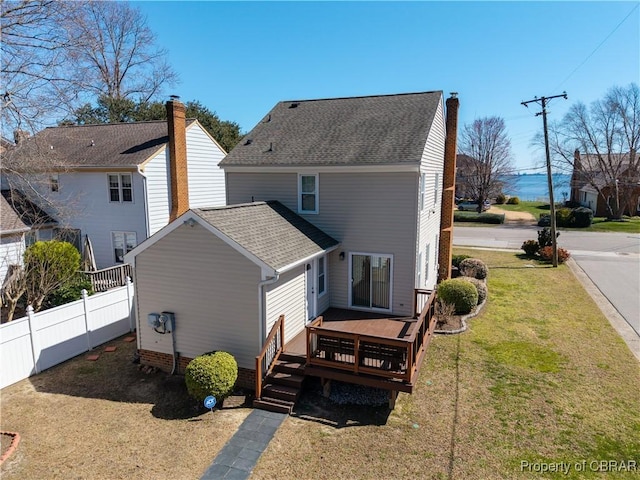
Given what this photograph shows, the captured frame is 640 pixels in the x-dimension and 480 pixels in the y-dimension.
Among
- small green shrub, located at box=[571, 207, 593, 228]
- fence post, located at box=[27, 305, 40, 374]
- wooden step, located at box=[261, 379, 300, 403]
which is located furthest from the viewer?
small green shrub, located at box=[571, 207, 593, 228]

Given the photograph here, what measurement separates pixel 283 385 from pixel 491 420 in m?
4.79

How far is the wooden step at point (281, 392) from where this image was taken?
9496 mm

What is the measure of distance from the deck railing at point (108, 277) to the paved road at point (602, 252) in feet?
66.7

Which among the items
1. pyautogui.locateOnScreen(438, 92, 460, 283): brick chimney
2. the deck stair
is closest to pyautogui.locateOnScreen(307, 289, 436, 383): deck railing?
the deck stair

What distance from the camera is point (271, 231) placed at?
1162cm

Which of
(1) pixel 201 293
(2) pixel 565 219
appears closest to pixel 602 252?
(2) pixel 565 219

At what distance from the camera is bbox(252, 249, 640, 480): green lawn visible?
7.49 m

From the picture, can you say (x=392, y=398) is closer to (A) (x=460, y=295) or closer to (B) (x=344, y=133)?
(A) (x=460, y=295)

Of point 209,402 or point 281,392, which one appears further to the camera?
point 281,392

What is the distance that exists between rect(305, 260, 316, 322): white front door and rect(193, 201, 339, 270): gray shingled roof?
0.57 metres

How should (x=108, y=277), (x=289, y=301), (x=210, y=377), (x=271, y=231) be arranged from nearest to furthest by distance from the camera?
(x=210, y=377)
(x=289, y=301)
(x=271, y=231)
(x=108, y=277)

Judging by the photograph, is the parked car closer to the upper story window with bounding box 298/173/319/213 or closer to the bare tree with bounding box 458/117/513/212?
the bare tree with bounding box 458/117/513/212

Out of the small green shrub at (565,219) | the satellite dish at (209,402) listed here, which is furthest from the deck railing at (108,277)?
the small green shrub at (565,219)

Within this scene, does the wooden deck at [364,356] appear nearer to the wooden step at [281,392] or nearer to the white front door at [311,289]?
the wooden step at [281,392]
